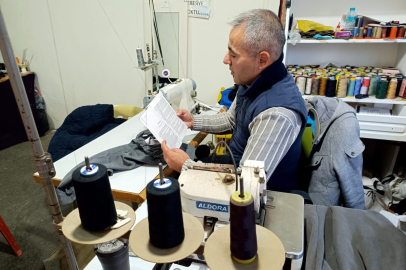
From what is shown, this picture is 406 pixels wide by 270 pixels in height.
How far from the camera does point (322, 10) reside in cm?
225

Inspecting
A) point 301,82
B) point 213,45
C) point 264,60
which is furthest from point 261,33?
point 213,45

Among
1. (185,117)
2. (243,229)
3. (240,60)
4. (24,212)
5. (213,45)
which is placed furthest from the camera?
(213,45)

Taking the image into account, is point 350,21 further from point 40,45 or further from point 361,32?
point 40,45

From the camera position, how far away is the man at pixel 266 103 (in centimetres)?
107

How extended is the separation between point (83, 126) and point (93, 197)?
1540mm

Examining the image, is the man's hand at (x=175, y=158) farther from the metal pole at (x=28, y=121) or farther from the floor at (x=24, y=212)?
the floor at (x=24, y=212)

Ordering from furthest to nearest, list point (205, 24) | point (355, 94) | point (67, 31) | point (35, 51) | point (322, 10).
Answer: point (205, 24)
point (322, 10)
point (355, 94)
point (67, 31)
point (35, 51)

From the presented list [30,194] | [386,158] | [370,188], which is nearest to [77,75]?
[30,194]

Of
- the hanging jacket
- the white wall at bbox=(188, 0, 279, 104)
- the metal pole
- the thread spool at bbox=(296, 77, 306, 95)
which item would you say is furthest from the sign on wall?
the metal pole

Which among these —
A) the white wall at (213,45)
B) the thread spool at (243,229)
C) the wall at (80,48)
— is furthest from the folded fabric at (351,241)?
the white wall at (213,45)

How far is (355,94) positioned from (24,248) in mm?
2646

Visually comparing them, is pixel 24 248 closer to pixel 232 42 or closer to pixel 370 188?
pixel 232 42

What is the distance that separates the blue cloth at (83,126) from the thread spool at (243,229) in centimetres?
144

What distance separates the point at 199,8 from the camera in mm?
2383
